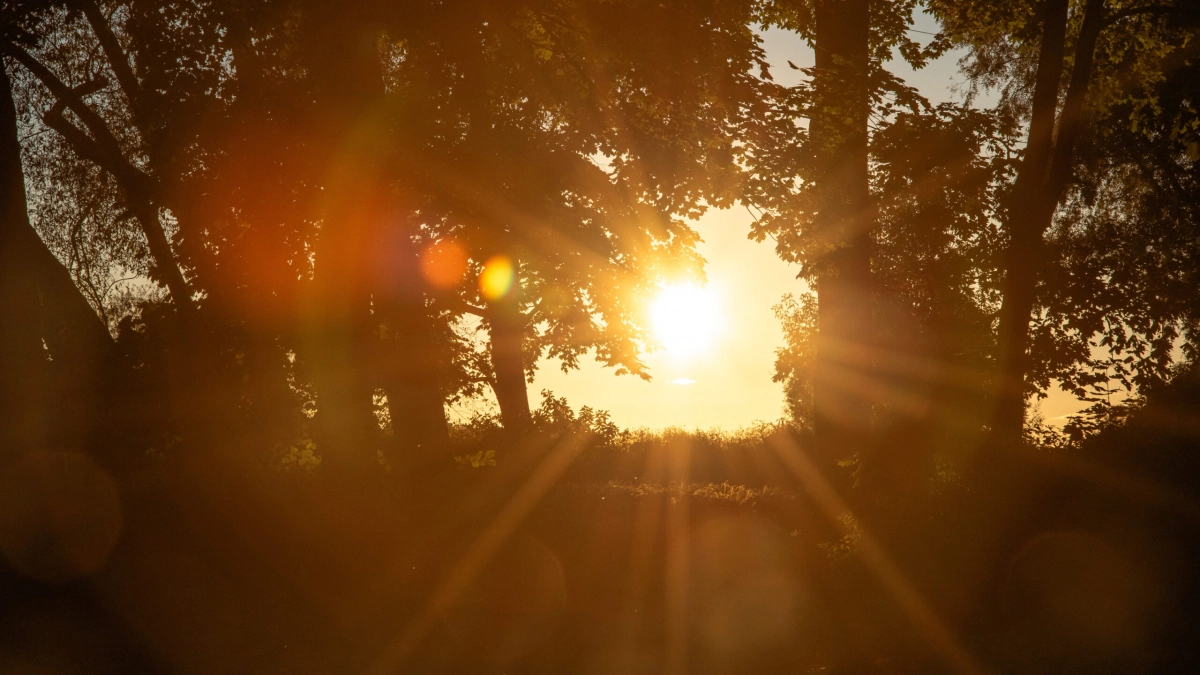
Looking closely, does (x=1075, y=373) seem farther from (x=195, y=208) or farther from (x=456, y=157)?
(x=195, y=208)

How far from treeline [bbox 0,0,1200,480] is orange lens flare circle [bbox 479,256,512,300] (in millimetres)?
558

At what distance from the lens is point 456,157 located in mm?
12898

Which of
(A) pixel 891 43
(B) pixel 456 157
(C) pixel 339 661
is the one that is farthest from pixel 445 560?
(A) pixel 891 43

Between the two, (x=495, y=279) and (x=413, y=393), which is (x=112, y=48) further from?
(x=413, y=393)

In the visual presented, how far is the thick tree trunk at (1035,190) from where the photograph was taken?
13.9 metres

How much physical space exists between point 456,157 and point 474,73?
1.33 m

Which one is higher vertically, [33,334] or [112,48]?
[112,48]

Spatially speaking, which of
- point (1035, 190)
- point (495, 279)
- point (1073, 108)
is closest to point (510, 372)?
point (495, 279)

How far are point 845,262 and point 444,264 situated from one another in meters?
7.42

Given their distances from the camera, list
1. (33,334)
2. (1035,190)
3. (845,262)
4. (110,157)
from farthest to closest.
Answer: (845,262)
(110,157)
(1035,190)
(33,334)

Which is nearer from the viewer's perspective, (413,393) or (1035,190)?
(413,393)

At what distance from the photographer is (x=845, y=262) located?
48.5 ft

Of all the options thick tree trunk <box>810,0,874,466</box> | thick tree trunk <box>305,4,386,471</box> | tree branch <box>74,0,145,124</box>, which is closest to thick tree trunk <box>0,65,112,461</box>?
tree branch <box>74,0,145,124</box>

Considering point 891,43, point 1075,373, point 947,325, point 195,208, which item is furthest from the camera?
point 947,325
